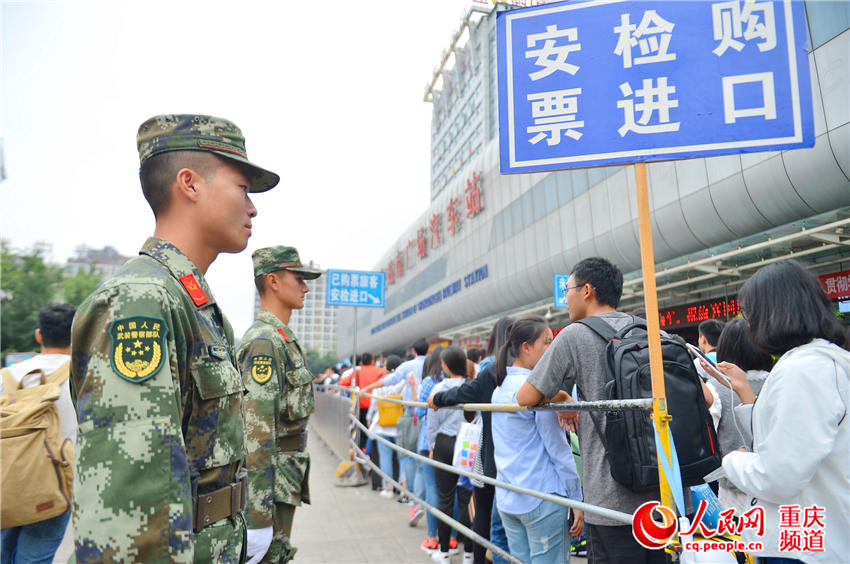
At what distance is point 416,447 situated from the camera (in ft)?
21.7

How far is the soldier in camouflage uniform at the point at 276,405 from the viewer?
103 inches

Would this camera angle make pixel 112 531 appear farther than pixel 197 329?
No

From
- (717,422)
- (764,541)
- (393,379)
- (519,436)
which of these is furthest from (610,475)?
(393,379)

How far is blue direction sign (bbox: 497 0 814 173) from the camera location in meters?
1.88

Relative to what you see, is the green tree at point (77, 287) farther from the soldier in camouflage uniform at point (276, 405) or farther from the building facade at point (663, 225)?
the soldier in camouflage uniform at point (276, 405)

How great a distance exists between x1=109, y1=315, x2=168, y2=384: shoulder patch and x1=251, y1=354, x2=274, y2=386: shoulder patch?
5.22 ft

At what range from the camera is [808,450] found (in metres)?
1.52

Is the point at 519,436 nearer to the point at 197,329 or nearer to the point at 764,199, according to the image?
the point at 197,329

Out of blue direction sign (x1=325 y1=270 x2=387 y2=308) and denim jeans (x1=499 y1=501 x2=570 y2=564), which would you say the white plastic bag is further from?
blue direction sign (x1=325 y1=270 x2=387 y2=308)

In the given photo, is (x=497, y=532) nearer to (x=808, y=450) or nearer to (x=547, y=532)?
(x=547, y=532)

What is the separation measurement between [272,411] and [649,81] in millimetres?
2173

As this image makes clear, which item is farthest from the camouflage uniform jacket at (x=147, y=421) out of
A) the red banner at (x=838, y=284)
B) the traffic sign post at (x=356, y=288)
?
the red banner at (x=838, y=284)

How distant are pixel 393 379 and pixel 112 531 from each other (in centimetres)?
631

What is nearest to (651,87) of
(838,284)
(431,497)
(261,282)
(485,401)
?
(485,401)
